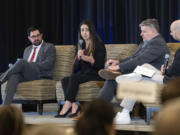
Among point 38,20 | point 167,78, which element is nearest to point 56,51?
point 38,20

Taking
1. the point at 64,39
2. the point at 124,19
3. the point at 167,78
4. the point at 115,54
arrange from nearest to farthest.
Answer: the point at 167,78 → the point at 115,54 → the point at 124,19 → the point at 64,39

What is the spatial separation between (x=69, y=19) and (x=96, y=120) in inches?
202

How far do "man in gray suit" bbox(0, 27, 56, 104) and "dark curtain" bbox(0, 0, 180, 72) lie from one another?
37.7 inches

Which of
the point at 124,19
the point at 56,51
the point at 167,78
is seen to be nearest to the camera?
the point at 167,78

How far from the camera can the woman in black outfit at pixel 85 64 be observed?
437 centimetres

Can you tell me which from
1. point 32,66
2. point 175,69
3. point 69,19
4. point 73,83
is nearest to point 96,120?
point 175,69

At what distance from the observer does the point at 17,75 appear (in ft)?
15.3

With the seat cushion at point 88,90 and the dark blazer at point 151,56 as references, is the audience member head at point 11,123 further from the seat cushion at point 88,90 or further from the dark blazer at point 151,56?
the seat cushion at point 88,90

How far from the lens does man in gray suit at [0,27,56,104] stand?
4625 millimetres

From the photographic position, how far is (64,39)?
5.98m

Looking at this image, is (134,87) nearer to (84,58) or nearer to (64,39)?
(84,58)

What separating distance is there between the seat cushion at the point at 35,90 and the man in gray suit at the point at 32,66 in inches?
3.7

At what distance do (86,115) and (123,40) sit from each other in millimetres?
4731

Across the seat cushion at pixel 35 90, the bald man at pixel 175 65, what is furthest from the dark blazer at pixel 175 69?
the seat cushion at pixel 35 90
